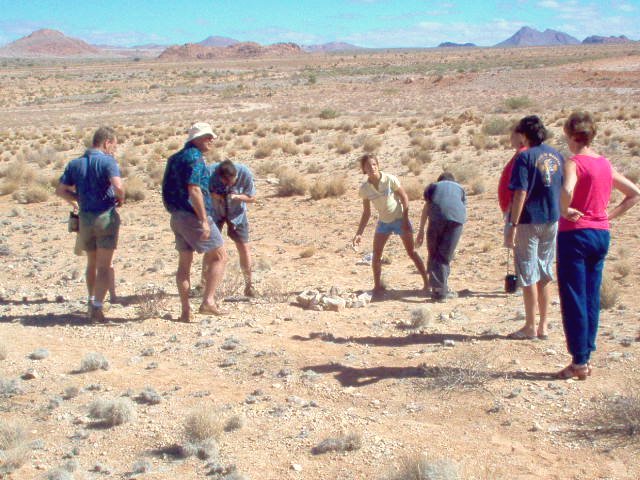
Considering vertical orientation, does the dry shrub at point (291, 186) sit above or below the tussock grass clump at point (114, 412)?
above

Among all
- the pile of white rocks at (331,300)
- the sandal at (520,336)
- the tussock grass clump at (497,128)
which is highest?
the tussock grass clump at (497,128)

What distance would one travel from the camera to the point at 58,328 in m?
6.70

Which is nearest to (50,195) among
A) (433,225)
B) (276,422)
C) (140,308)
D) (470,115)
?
(140,308)

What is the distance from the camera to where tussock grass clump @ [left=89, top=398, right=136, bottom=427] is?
4676 mm

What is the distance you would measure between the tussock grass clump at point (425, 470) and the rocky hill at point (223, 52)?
545 ft

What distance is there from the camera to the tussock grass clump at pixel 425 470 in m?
3.66

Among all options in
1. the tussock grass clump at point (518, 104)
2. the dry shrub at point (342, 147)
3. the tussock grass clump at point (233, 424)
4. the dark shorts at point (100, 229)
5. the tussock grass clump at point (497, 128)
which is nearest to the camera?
the tussock grass clump at point (233, 424)

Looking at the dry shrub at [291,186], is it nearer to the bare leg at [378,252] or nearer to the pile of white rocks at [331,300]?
the bare leg at [378,252]

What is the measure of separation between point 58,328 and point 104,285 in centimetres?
55

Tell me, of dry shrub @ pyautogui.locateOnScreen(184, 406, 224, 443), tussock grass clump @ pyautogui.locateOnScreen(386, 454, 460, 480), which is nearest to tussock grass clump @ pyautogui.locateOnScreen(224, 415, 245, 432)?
dry shrub @ pyautogui.locateOnScreen(184, 406, 224, 443)

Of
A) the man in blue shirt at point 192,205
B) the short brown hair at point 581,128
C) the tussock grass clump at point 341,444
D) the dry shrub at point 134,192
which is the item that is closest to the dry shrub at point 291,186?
the dry shrub at point 134,192

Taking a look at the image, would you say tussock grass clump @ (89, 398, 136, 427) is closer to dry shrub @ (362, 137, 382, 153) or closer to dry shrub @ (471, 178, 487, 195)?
dry shrub @ (471, 178, 487, 195)

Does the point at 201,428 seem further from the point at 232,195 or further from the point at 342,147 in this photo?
the point at 342,147

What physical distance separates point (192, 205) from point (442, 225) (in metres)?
2.51
